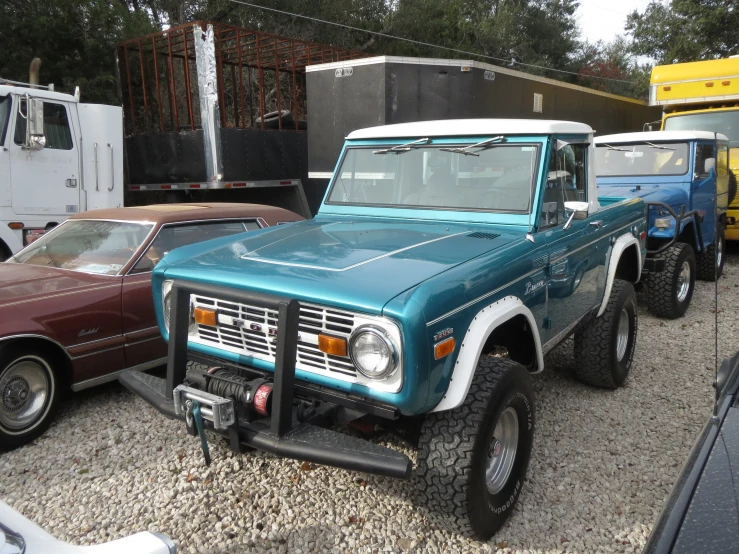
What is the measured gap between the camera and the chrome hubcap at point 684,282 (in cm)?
643

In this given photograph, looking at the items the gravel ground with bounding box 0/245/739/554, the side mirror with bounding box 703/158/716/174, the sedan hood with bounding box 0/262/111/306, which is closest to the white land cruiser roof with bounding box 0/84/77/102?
the sedan hood with bounding box 0/262/111/306

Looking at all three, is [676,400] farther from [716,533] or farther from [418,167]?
[716,533]

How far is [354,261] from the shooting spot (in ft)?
9.29

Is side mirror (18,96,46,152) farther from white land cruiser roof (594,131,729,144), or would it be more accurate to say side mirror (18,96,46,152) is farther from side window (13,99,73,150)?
white land cruiser roof (594,131,729,144)

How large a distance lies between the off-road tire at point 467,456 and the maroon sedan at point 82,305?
2.49 metres

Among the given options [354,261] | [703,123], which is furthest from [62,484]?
[703,123]

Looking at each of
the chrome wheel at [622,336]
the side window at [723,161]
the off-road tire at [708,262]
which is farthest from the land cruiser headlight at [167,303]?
the side window at [723,161]

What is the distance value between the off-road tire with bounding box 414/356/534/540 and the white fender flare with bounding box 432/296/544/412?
11 cm

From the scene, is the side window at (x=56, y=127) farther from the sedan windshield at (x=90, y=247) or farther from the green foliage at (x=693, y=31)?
the green foliage at (x=693, y=31)

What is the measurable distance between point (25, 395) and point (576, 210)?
141 inches

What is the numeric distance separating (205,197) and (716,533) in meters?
8.70

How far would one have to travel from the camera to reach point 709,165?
6.91 meters

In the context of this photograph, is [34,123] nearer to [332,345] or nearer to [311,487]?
[311,487]

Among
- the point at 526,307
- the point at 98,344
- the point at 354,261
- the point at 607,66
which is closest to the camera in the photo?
the point at 354,261
